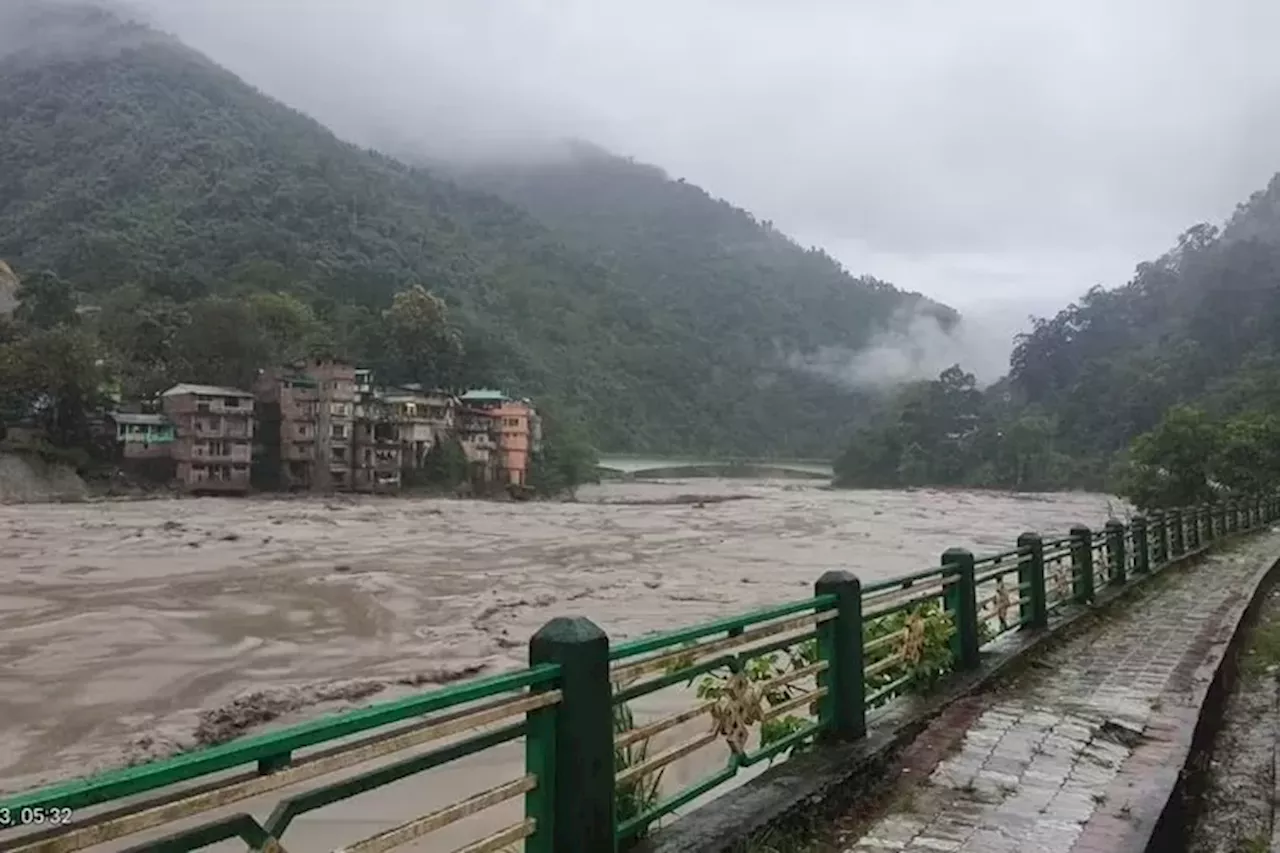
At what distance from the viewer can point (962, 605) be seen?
22.7 feet

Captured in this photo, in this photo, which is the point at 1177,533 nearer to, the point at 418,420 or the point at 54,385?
the point at 54,385

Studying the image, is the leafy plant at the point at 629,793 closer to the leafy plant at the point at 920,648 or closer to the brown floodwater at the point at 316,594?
the leafy plant at the point at 920,648

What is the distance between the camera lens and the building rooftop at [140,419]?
49844 mm

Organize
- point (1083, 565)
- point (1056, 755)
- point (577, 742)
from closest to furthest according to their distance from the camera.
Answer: point (577, 742)
point (1056, 755)
point (1083, 565)

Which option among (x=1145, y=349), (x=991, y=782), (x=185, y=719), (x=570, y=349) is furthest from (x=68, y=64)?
(x=991, y=782)

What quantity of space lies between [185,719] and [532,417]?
179 ft

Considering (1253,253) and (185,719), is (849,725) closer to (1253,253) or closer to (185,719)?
(185,719)

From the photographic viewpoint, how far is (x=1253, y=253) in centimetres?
9288

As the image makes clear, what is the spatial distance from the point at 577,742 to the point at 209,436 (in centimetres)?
5241

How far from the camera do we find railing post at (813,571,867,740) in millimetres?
5066

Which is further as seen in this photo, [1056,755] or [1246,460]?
[1246,460]

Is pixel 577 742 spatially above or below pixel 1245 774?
above

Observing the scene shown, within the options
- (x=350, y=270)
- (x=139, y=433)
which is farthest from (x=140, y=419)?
(x=350, y=270)

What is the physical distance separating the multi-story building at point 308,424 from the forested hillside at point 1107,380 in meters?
52.7
